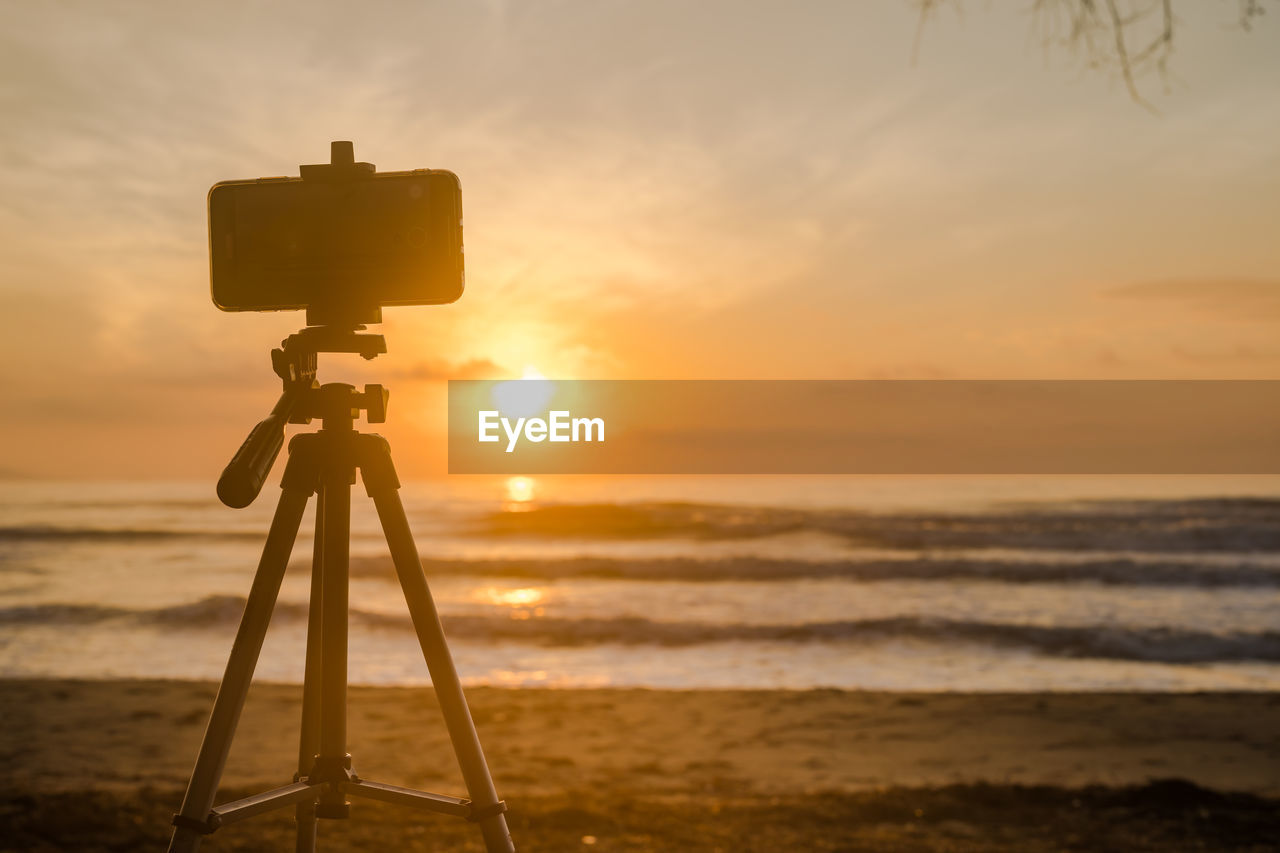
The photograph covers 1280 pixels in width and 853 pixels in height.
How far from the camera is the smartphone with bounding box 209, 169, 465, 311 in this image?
1.88m

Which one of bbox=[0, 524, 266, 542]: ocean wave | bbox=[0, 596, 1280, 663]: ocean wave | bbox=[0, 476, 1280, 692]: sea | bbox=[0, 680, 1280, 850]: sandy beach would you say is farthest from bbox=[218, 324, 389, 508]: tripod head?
bbox=[0, 524, 266, 542]: ocean wave

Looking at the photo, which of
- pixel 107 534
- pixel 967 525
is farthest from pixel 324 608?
pixel 107 534

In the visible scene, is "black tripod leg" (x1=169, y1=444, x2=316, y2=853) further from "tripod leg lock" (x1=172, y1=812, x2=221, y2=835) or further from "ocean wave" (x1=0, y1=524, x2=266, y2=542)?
"ocean wave" (x1=0, y1=524, x2=266, y2=542)

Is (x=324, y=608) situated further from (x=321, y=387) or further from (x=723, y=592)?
(x=723, y=592)

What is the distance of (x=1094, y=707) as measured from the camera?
21.8 ft

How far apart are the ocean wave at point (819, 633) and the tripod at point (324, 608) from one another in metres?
8.46

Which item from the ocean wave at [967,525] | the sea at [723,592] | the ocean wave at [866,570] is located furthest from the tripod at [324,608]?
the ocean wave at [967,525]

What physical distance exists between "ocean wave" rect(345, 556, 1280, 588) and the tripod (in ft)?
43.8

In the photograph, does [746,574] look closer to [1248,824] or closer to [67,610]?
[67,610]

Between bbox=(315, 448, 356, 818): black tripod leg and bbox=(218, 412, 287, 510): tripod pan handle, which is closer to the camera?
bbox=(218, 412, 287, 510): tripod pan handle

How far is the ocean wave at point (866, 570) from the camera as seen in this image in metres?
15.4

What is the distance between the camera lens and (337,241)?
190 centimetres

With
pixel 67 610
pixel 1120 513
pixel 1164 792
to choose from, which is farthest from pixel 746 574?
pixel 1120 513

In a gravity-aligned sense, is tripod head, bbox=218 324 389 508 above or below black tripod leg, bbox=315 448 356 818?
above
